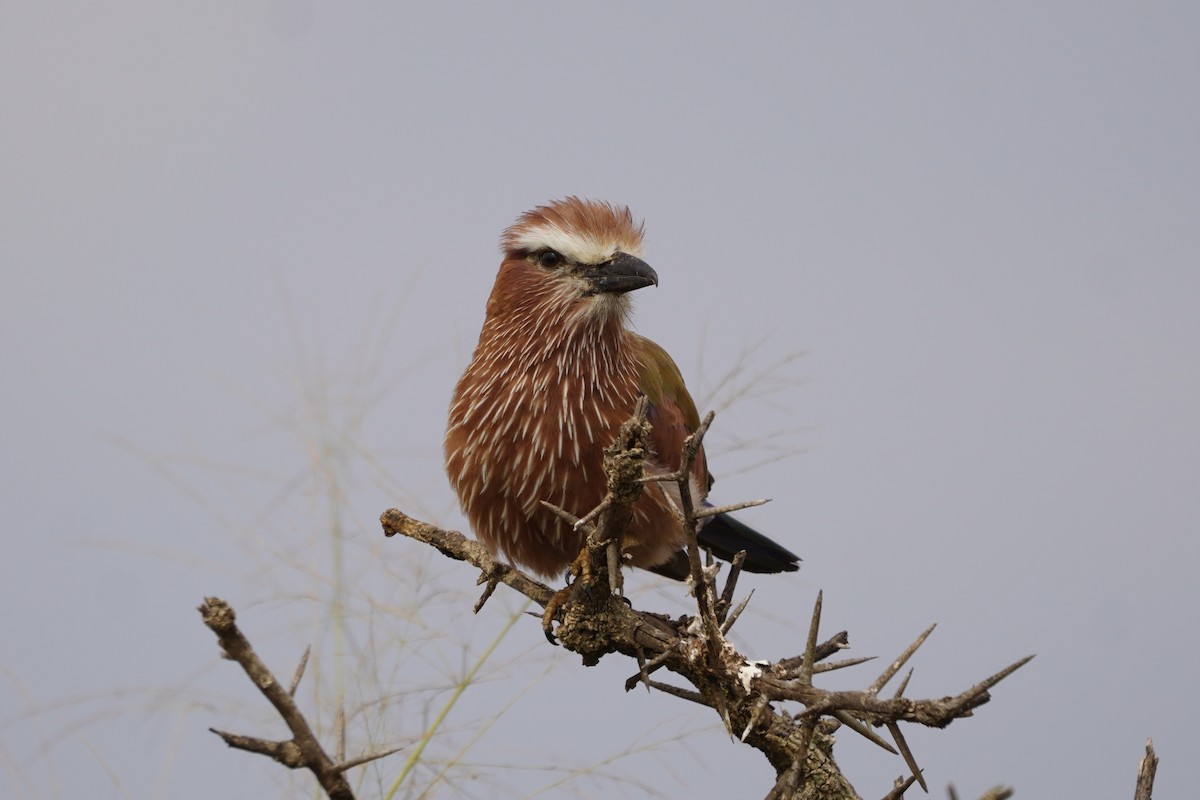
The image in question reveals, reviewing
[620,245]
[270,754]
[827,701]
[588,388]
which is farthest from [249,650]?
[620,245]

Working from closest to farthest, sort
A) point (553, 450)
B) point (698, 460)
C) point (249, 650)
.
Answer: point (249, 650)
point (553, 450)
point (698, 460)

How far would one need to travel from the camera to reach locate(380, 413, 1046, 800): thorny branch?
7.81ft

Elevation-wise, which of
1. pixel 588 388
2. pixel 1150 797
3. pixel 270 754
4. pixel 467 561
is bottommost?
pixel 1150 797

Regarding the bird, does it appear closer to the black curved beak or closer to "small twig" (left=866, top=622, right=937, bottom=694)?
the black curved beak

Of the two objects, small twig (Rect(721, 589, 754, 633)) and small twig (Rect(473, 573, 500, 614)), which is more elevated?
small twig (Rect(473, 573, 500, 614))

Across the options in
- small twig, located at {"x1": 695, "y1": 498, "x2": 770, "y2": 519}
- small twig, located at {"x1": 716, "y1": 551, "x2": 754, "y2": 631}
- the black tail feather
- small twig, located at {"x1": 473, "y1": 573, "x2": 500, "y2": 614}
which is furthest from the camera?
the black tail feather

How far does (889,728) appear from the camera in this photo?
2.36 meters

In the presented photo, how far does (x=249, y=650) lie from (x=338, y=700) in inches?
92.8

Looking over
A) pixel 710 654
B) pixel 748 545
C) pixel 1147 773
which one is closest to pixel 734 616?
pixel 710 654

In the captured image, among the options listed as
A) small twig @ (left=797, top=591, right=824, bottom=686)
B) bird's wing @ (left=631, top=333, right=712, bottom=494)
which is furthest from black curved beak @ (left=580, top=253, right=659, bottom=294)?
small twig @ (left=797, top=591, right=824, bottom=686)

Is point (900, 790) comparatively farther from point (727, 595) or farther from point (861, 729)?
point (727, 595)

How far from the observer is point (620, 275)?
3.78 m

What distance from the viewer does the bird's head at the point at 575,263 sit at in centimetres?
381

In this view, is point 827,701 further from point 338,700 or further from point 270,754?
point 338,700
